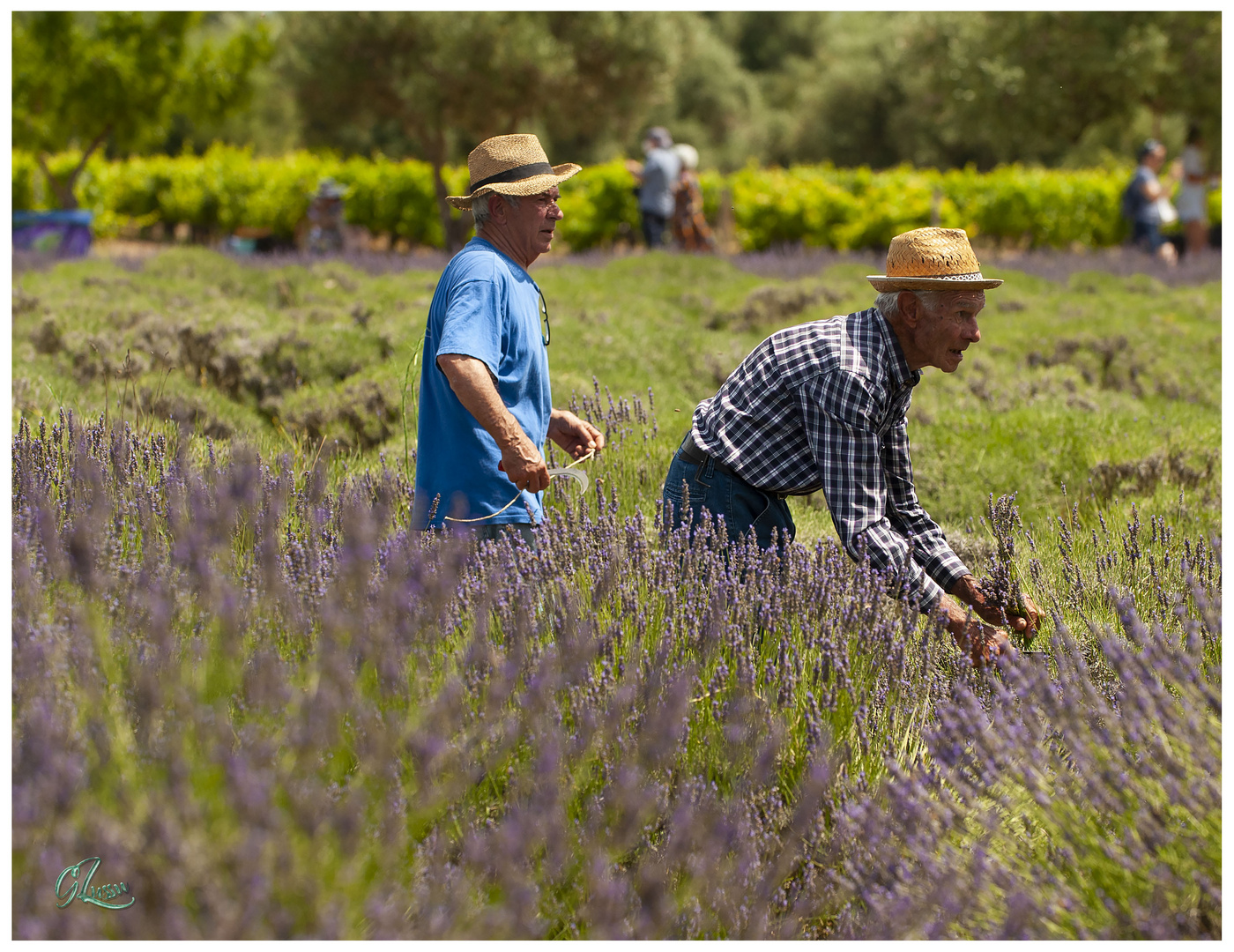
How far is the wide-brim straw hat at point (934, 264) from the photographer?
2.79 metres

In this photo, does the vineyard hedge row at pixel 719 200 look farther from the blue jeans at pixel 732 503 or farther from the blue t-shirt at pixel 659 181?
the blue jeans at pixel 732 503

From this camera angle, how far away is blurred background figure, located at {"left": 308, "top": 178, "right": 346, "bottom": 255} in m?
16.4

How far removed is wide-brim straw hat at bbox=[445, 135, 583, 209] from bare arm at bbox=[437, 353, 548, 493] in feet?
1.77

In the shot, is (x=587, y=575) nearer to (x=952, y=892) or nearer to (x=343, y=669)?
(x=343, y=669)

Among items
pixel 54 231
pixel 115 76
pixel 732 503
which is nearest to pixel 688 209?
pixel 115 76

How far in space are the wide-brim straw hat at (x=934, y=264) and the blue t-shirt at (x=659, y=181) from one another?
12091 millimetres

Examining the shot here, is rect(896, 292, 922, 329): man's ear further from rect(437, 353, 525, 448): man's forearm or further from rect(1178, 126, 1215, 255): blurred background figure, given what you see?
rect(1178, 126, 1215, 255): blurred background figure

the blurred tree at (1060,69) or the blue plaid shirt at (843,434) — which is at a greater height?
the blurred tree at (1060,69)

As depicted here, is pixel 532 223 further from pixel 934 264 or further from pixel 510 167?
pixel 934 264

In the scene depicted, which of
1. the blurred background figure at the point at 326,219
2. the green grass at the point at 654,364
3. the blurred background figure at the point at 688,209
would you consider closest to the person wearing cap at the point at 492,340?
the green grass at the point at 654,364

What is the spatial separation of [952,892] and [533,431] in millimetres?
1722

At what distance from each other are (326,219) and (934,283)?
15810mm

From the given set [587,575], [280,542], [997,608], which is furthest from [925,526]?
[280,542]

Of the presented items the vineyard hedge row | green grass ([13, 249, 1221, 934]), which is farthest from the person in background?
green grass ([13, 249, 1221, 934])
